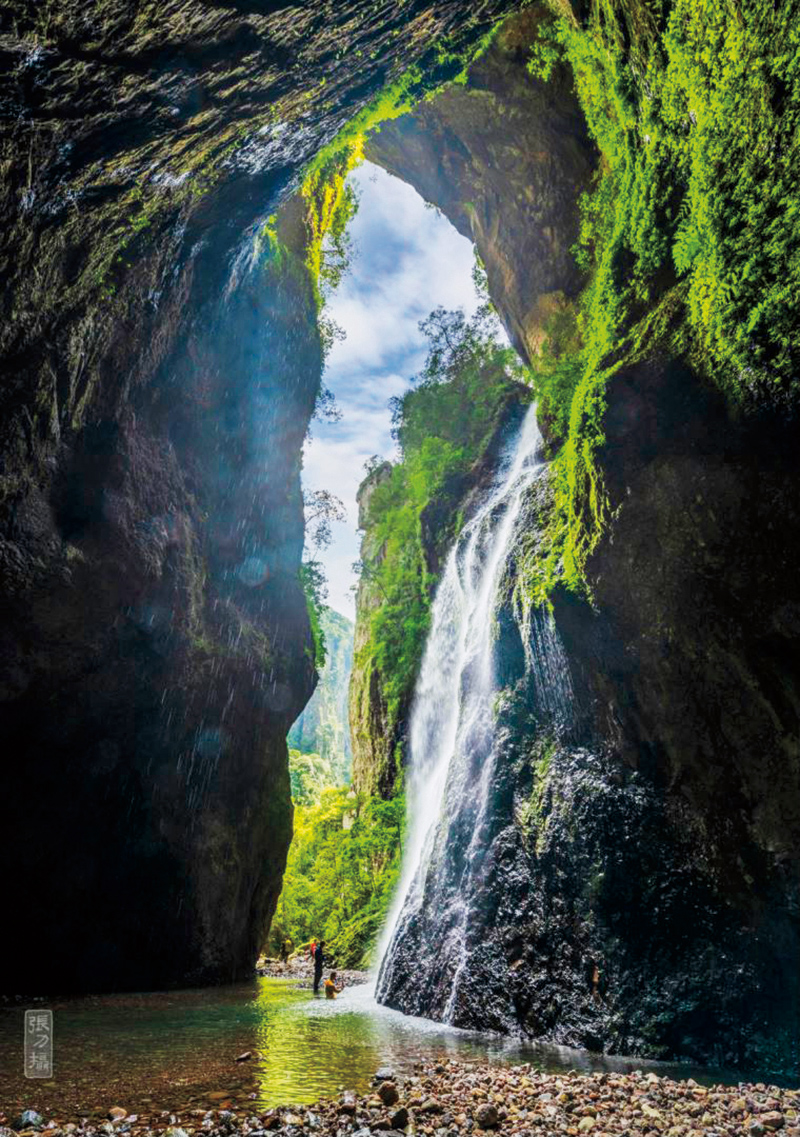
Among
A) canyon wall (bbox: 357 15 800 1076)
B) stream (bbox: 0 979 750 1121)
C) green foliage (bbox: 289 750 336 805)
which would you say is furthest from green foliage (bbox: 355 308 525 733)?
green foliage (bbox: 289 750 336 805)

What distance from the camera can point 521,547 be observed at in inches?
498

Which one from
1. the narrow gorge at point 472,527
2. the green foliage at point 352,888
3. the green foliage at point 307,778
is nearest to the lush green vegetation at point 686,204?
the narrow gorge at point 472,527

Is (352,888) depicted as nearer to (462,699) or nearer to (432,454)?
(462,699)

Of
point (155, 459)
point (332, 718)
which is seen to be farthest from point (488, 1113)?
point (332, 718)

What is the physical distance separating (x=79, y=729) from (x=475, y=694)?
7.54 metres

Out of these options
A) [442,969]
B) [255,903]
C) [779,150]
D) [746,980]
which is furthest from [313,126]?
[255,903]

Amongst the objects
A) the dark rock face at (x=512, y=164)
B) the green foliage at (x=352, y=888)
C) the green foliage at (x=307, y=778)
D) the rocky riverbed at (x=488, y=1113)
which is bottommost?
the green foliage at (x=352, y=888)

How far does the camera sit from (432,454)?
2270 centimetres

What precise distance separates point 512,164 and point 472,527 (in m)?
9.45

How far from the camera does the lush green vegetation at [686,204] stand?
6543mm

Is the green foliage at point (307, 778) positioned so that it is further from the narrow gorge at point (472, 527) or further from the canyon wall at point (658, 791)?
the canyon wall at point (658, 791)

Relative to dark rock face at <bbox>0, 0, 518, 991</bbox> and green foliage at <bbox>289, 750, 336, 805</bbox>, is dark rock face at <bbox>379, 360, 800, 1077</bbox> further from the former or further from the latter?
green foliage at <bbox>289, 750, 336, 805</bbox>

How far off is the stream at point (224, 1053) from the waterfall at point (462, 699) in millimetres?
1761

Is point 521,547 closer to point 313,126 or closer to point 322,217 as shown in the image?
point 313,126
